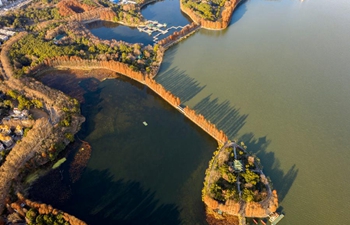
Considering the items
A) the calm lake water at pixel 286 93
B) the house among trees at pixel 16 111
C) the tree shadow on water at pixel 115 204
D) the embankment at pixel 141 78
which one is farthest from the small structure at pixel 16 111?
the calm lake water at pixel 286 93

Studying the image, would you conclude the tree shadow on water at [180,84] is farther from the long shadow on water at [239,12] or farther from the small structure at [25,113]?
the long shadow on water at [239,12]

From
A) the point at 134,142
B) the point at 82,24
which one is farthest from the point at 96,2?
the point at 134,142

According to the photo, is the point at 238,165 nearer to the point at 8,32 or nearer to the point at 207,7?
the point at 207,7

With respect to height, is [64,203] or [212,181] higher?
[212,181]

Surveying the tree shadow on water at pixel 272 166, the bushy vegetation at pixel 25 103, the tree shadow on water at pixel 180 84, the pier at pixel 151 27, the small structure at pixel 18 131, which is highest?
the pier at pixel 151 27

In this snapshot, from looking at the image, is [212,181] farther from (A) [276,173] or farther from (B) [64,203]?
(B) [64,203]

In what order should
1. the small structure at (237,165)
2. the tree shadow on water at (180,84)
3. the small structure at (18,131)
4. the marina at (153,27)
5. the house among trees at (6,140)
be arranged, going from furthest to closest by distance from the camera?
the marina at (153,27), the tree shadow on water at (180,84), the small structure at (18,131), the house among trees at (6,140), the small structure at (237,165)
